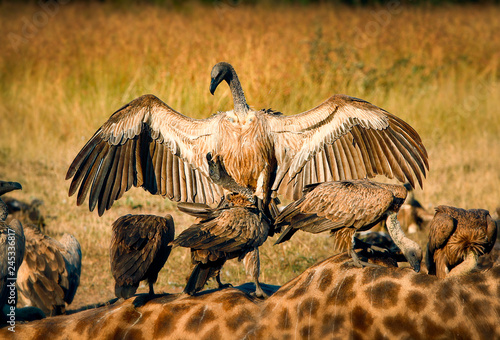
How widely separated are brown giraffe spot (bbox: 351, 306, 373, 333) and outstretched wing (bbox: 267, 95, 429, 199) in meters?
2.00

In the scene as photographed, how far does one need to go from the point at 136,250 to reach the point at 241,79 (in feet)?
19.7

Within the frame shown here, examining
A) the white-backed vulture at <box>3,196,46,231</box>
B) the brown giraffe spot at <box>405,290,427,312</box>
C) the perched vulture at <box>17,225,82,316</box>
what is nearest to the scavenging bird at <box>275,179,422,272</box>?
the brown giraffe spot at <box>405,290,427,312</box>

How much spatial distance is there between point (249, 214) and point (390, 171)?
5.22 ft

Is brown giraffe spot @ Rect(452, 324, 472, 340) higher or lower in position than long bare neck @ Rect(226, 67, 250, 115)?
lower

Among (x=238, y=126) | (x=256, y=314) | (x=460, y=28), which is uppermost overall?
(x=460, y=28)

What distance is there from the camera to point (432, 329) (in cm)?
313

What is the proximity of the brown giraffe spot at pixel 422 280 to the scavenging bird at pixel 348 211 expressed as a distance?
58 centimetres

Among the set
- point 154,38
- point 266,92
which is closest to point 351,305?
point 266,92

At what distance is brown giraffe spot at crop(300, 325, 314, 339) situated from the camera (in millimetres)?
3346

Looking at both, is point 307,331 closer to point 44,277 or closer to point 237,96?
point 237,96

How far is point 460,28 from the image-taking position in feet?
48.5

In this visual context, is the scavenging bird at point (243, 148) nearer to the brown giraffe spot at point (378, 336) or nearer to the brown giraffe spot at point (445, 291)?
the brown giraffe spot at point (445, 291)

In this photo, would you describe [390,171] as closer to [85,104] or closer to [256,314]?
[256,314]

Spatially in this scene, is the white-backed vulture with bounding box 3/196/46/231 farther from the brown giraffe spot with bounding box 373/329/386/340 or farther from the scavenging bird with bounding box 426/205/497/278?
the brown giraffe spot with bounding box 373/329/386/340
